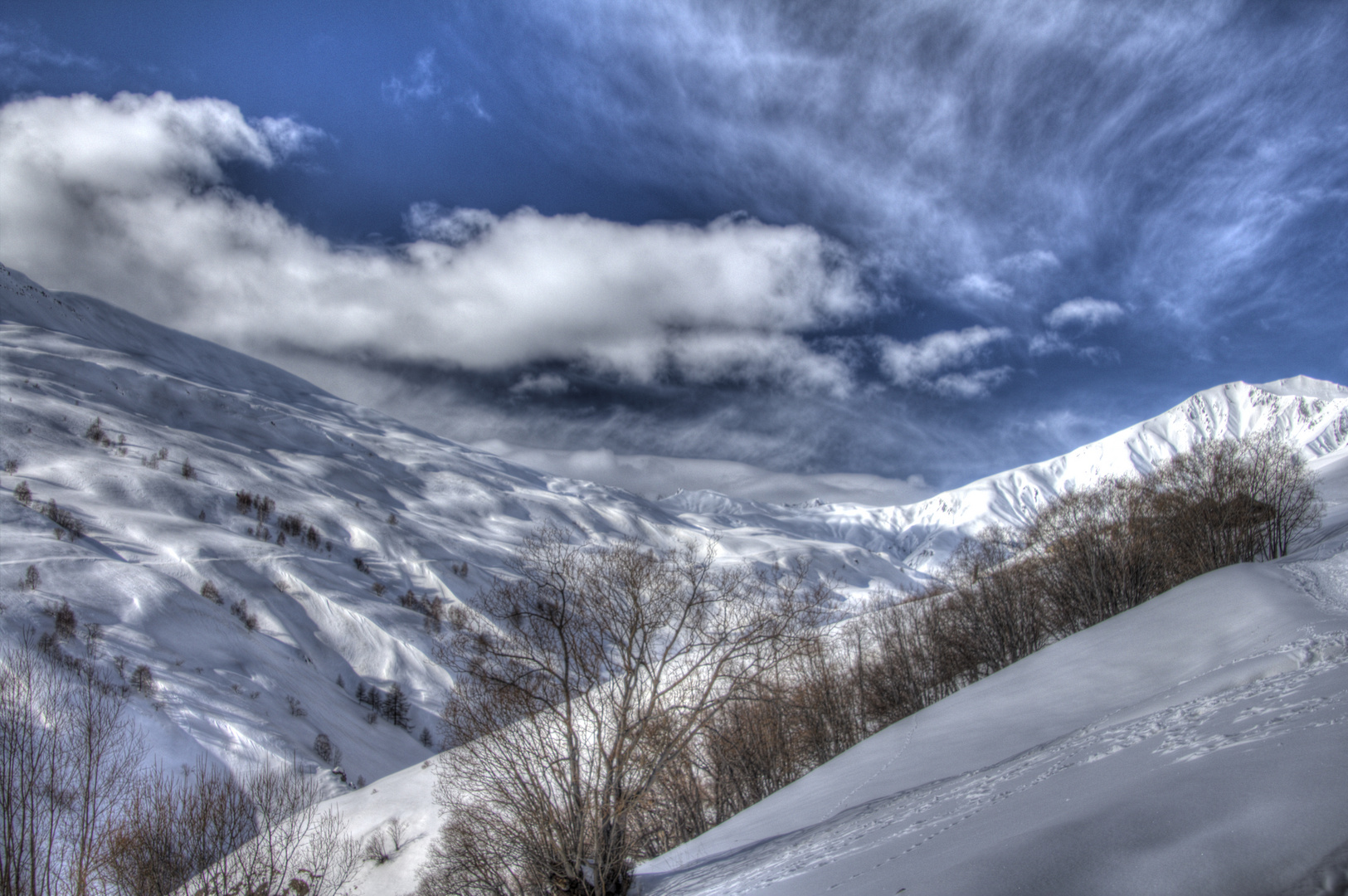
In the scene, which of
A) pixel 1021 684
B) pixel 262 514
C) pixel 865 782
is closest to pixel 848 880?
pixel 865 782

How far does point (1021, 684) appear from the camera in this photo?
20.9 m

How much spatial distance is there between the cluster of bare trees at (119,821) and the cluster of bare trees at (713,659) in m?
5.56

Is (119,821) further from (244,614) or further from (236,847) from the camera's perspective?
(244,614)

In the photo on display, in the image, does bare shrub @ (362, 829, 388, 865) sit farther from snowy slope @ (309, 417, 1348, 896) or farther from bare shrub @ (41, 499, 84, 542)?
bare shrub @ (41, 499, 84, 542)

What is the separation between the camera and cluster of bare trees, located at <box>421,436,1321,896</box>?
1808 centimetres

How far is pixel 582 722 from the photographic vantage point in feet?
72.6

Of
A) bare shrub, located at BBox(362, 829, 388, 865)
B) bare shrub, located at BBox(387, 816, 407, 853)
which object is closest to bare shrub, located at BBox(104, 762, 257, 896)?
bare shrub, located at BBox(362, 829, 388, 865)

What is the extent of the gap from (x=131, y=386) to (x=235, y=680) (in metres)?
121

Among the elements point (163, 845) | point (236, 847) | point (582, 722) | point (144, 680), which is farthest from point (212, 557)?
point (582, 722)

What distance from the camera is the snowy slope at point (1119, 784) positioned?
3330mm

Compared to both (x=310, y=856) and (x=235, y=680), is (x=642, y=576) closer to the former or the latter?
(x=310, y=856)

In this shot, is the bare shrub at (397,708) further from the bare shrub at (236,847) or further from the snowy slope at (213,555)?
the bare shrub at (236,847)

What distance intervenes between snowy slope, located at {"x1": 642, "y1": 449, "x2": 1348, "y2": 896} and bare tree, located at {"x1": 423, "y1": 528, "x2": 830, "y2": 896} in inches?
93.8

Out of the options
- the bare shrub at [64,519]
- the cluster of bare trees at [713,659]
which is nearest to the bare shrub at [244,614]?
the bare shrub at [64,519]
